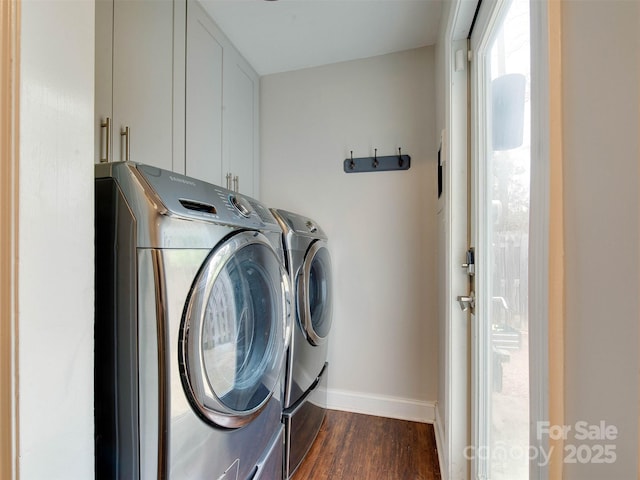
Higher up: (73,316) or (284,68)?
(284,68)

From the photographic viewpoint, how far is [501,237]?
0.94 metres

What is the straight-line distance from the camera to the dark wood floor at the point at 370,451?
1397 millimetres

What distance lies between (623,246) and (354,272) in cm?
176

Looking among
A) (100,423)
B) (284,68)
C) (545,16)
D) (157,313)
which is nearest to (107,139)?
(157,313)

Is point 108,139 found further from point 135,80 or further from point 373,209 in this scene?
point 373,209

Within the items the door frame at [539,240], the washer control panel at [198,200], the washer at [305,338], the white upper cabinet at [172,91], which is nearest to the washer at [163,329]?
the washer control panel at [198,200]

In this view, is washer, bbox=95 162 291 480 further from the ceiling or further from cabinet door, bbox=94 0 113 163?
the ceiling

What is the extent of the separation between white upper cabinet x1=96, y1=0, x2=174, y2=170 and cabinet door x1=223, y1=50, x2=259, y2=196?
45 centimetres

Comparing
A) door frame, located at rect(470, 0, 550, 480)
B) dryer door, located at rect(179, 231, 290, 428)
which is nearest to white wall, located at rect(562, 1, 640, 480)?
door frame, located at rect(470, 0, 550, 480)

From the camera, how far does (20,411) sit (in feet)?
1.51

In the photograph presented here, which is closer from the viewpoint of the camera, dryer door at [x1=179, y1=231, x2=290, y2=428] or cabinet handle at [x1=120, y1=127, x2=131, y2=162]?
dryer door at [x1=179, y1=231, x2=290, y2=428]

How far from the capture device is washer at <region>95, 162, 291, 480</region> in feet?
2.15

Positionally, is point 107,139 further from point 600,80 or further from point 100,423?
point 600,80

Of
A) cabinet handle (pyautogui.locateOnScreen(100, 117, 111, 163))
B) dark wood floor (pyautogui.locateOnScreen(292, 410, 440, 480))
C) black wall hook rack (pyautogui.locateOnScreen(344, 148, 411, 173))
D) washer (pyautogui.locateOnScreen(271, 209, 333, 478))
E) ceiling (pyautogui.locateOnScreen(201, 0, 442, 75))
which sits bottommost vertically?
dark wood floor (pyautogui.locateOnScreen(292, 410, 440, 480))
